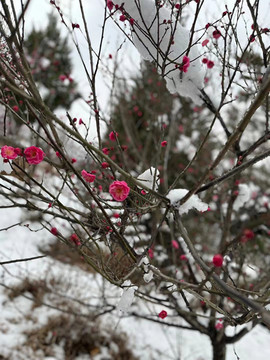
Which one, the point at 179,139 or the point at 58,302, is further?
the point at 179,139

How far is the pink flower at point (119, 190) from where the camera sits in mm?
1239

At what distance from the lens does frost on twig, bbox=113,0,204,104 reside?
1.63 m

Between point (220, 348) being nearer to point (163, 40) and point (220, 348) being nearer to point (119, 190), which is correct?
point (119, 190)

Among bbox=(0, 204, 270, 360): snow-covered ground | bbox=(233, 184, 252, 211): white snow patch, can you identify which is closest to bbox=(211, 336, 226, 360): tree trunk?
bbox=(0, 204, 270, 360): snow-covered ground

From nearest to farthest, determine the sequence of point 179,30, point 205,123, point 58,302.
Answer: point 179,30 < point 58,302 < point 205,123

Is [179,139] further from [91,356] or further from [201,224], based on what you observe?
[91,356]

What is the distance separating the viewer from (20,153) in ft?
4.55

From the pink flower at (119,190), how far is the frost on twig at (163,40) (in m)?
0.73

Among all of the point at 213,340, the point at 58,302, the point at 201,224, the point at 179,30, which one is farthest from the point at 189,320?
the point at 201,224

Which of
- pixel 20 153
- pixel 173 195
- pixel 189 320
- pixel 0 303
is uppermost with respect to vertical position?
pixel 0 303

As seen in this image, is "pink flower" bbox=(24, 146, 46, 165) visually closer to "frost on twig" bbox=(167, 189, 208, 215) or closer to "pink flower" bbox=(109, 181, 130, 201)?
"pink flower" bbox=(109, 181, 130, 201)

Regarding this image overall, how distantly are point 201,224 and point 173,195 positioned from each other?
25.3ft

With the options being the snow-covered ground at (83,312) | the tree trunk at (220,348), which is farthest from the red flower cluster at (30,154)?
the snow-covered ground at (83,312)

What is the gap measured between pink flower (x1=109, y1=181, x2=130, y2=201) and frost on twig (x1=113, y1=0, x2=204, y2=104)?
0.73 meters
